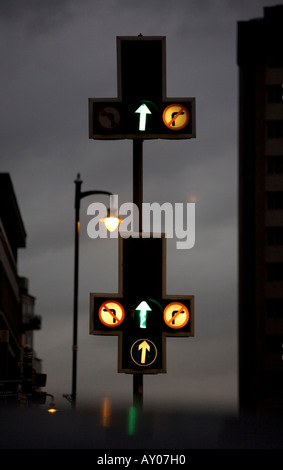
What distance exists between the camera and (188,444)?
7855 mm

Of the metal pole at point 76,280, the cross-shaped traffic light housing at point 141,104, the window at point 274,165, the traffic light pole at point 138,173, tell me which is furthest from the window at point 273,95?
the traffic light pole at point 138,173

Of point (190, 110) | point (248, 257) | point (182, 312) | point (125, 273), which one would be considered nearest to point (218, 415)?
point (182, 312)

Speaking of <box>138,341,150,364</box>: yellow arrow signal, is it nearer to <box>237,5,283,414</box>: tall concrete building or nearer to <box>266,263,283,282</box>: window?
<box>237,5,283,414</box>: tall concrete building

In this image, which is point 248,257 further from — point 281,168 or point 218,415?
point 218,415

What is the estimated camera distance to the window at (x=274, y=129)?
101188mm

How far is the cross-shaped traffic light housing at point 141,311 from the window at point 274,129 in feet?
303

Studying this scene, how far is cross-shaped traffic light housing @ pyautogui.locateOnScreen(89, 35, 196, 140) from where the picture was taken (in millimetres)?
10766

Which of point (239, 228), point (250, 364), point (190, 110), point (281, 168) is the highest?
point (281, 168)

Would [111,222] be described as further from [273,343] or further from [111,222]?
[273,343]

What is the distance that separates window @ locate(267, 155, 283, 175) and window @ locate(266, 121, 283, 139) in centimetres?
231

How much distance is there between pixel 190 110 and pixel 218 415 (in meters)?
3.56

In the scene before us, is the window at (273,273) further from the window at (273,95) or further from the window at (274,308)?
the window at (273,95)

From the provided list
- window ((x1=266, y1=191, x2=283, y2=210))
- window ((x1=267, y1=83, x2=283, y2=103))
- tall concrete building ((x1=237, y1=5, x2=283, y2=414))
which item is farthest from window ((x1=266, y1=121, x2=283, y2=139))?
window ((x1=266, y1=191, x2=283, y2=210))
